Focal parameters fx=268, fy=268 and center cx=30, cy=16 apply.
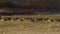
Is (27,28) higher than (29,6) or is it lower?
higher

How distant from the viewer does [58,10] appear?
1529 inches

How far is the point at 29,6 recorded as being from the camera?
41.9 metres

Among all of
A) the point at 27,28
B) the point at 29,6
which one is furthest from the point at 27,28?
the point at 29,6

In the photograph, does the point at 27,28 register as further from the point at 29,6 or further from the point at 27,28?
the point at 29,6

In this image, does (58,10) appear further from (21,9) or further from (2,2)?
(2,2)

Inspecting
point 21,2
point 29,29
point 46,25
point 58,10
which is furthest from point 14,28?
point 21,2

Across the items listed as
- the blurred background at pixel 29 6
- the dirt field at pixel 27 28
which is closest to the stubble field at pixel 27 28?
the dirt field at pixel 27 28

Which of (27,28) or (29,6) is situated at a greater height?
(27,28)

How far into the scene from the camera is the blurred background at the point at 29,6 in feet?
130

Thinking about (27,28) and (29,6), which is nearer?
(27,28)

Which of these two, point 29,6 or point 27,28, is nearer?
point 27,28

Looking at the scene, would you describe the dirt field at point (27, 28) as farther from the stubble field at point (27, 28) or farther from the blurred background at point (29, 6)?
the blurred background at point (29, 6)

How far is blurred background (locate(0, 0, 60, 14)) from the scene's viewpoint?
39719mm

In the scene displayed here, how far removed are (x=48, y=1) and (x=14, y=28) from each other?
765 inches
